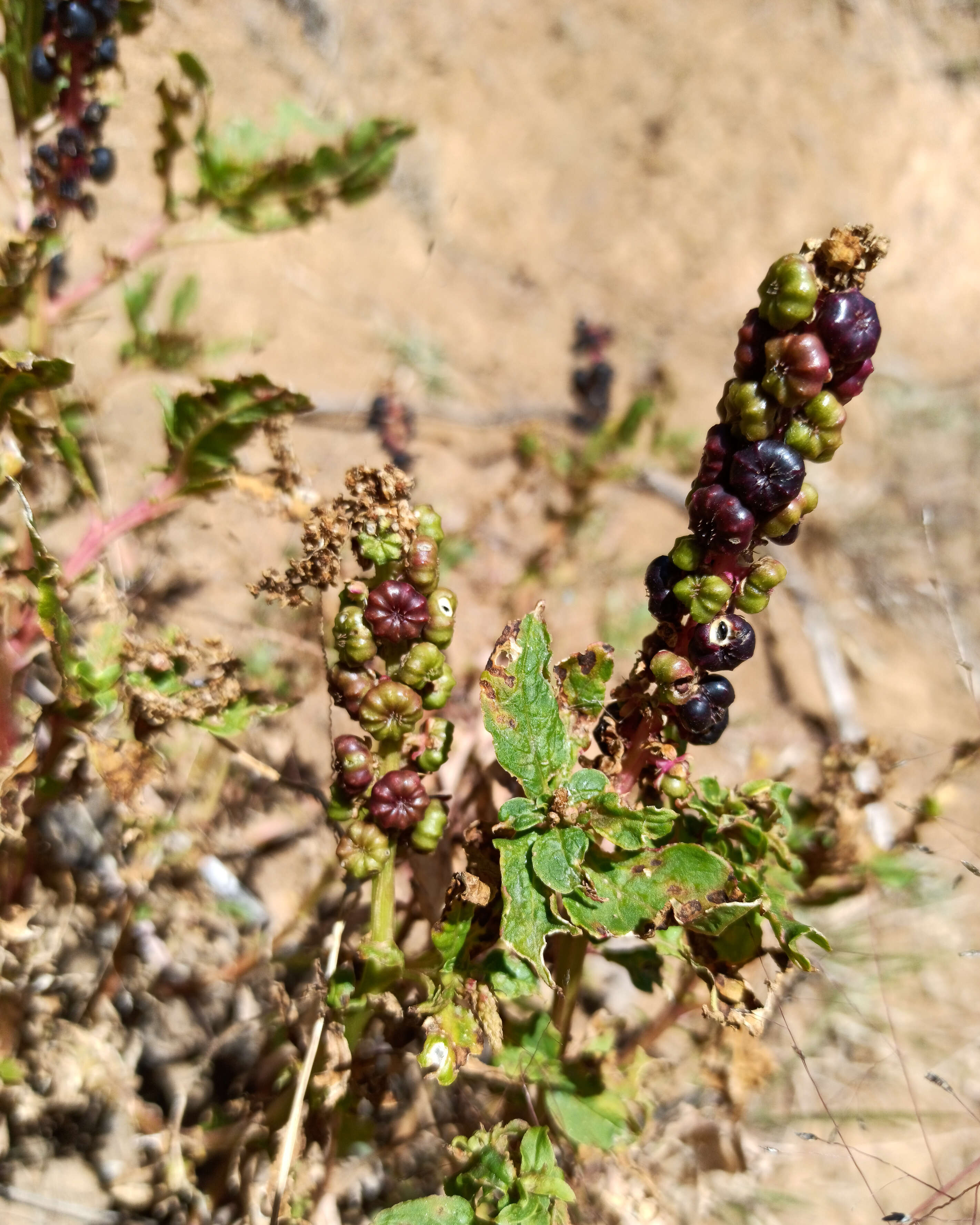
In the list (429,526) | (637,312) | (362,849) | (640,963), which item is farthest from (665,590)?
(637,312)

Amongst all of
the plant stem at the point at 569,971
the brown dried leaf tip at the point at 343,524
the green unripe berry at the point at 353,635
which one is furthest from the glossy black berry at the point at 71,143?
the plant stem at the point at 569,971

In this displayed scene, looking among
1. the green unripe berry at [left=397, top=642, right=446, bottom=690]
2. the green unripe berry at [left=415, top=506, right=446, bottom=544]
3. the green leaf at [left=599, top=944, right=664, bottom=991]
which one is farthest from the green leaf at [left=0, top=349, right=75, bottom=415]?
the green leaf at [left=599, top=944, right=664, bottom=991]

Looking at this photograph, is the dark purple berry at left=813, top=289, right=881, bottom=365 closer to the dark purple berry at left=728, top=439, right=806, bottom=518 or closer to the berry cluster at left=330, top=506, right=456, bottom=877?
the dark purple berry at left=728, top=439, right=806, bottom=518

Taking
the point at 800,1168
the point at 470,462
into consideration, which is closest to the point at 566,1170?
the point at 800,1168

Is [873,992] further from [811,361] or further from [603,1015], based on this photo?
[811,361]

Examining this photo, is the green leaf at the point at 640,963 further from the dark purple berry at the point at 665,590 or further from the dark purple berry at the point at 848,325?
the dark purple berry at the point at 848,325

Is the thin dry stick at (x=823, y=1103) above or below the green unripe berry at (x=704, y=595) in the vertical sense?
below

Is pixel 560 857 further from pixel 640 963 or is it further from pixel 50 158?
pixel 50 158
